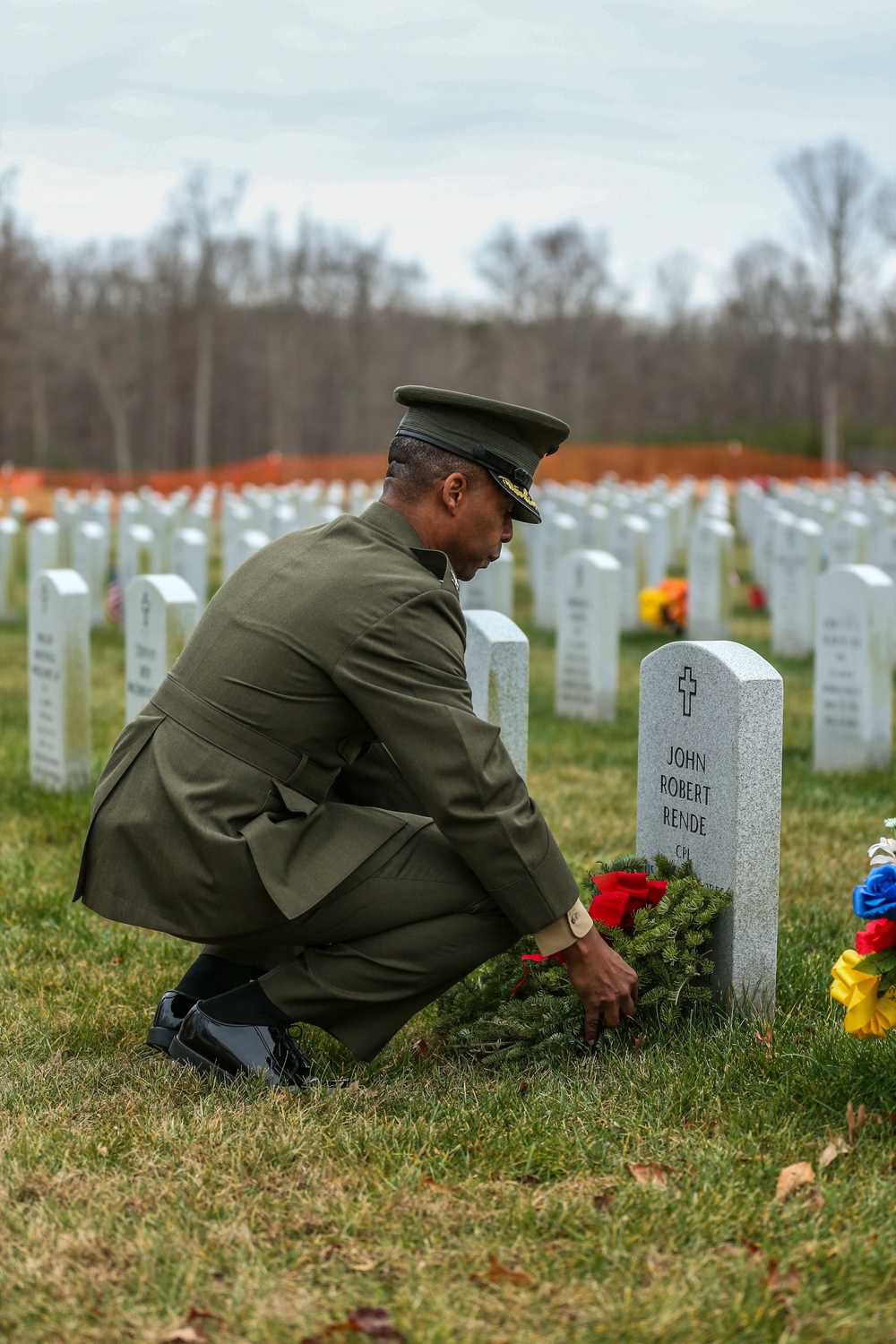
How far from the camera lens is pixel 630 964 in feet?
11.3

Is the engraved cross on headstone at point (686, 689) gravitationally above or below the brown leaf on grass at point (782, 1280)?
above

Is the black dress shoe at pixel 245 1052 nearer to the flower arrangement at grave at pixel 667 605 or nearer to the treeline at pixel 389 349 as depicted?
the flower arrangement at grave at pixel 667 605

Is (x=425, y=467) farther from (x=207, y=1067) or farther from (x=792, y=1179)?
(x=792, y=1179)

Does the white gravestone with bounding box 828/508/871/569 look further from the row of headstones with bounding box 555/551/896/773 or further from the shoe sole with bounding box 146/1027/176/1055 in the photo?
the shoe sole with bounding box 146/1027/176/1055

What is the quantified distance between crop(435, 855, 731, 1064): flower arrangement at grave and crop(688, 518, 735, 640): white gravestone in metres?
8.52

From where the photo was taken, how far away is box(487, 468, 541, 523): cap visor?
3.27 meters

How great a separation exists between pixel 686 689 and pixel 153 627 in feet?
10.9

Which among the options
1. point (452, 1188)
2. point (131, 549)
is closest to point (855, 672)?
point (452, 1188)

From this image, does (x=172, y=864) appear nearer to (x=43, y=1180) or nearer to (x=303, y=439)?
(x=43, y=1180)

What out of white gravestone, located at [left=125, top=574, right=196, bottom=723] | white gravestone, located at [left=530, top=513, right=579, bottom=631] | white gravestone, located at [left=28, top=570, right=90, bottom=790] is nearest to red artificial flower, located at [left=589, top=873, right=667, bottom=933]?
white gravestone, located at [left=125, top=574, right=196, bottom=723]

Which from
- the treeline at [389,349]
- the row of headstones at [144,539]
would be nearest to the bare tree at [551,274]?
the treeline at [389,349]

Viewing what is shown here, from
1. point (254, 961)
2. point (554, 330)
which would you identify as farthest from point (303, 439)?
point (254, 961)

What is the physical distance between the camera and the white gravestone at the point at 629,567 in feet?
43.2

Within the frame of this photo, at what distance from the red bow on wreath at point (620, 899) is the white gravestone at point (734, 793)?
18 cm
